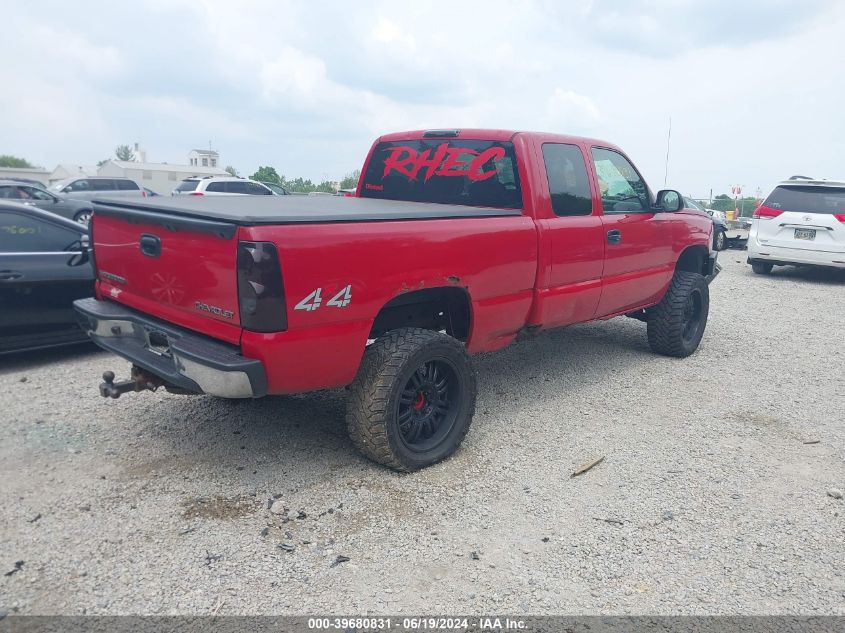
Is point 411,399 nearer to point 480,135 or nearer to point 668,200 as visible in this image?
point 480,135

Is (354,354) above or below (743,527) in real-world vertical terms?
above

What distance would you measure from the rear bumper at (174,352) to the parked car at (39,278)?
161 centimetres

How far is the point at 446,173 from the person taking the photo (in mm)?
4898

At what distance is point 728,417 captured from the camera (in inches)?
192

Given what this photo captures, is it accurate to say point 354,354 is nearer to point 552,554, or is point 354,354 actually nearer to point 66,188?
point 552,554

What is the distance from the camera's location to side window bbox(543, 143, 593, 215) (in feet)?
15.4

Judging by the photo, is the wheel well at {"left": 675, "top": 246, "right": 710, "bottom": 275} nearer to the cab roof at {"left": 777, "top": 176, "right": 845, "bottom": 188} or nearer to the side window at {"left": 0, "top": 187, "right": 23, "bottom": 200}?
the cab roof at {"left": 777, "top": 176, "right": 845, "bottom": 188}

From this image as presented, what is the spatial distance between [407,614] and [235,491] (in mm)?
1349

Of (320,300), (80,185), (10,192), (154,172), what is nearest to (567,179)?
(320,300)

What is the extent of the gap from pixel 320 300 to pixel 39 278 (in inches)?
136

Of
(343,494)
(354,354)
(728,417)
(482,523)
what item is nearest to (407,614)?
(482,523)

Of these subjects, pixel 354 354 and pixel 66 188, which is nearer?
pixel 354 354

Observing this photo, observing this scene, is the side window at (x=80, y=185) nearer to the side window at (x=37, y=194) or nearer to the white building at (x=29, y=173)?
the side window at (x=37, y=194)

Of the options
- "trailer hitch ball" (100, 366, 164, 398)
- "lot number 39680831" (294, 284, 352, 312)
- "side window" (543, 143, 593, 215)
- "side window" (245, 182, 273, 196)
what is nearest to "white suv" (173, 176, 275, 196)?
"side window" (245, 182, 273, 196)
